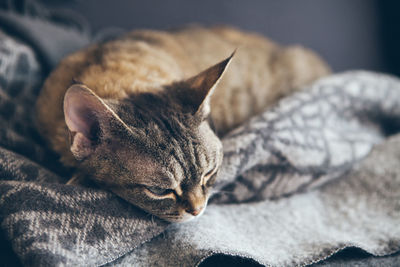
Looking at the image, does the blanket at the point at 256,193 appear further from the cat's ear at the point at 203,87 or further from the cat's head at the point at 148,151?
the cat's ear at the point at 203,87

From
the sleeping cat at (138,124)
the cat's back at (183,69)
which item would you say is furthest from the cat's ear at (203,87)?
the cat's back at (183,69)

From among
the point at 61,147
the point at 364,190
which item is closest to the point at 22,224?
the point at 61,147

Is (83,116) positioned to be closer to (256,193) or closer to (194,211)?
(194,211)

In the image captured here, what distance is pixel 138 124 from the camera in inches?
33.0

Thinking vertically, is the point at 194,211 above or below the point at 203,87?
below

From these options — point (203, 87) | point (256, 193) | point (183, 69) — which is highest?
point (203, 87)

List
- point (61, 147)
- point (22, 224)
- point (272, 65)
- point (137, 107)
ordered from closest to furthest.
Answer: point (22, 224) → point (137, 107) → point (61, 147) → point (272, 65)

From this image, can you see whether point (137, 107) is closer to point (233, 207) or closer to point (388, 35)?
point (233, 207)

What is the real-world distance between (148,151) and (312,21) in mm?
1610

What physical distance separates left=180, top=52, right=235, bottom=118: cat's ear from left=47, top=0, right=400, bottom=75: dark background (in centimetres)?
106

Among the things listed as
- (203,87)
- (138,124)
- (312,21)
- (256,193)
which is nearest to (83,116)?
(138,124)

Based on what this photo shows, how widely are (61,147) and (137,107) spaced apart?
30 centimetres

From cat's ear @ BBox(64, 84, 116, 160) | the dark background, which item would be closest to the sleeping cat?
cat's ear @ BBox(64, 84, 116, 160)

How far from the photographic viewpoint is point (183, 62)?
4.45 feet
